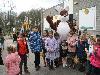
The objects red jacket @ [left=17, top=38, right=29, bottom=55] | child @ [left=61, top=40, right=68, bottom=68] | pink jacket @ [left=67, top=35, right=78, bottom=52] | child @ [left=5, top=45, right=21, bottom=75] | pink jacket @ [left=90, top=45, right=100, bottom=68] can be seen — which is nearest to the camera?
child @ [left=5, top=45, right=21, bottom=75]

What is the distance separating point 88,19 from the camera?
23.1 metres

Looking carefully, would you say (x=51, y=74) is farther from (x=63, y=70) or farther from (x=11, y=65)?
(x=11, y=65)

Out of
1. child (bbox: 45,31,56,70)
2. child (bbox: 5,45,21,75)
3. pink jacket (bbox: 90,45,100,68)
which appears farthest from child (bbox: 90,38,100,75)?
child (bbox: 45,31,56,70)

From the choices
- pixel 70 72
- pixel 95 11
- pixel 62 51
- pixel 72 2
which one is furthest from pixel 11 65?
pixel 72 2

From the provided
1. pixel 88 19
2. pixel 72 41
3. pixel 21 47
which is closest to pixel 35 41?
pixel 21 47

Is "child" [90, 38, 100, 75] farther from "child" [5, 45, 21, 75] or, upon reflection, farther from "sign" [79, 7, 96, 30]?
"sign" [79, 7, 96, 30]

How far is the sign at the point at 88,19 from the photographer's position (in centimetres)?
2224

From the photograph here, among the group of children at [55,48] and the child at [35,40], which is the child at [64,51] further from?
the child at [35,40]

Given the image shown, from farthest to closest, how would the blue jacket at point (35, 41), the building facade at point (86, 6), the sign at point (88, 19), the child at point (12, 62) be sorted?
the sign at point (88, 19) < the building facade at point (86, 6) < the blue jacket at point (35, 41) < the child at point (12, 62)

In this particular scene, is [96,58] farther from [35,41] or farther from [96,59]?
[35,41]

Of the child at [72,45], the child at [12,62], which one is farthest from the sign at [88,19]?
→ the child at [12,62]

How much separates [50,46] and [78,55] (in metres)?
1.17

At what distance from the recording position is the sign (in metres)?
22.2

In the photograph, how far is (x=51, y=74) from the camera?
12.3 meters
